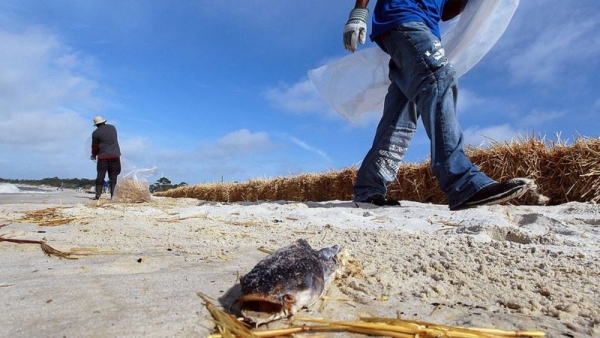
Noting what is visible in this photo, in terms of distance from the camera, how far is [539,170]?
15.3ft

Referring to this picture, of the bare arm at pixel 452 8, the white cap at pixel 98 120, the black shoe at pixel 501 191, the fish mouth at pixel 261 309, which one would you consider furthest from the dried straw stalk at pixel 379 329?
the white cap at pixel 98 120

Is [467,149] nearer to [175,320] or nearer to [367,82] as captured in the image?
[367,82]

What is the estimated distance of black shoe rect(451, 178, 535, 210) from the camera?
2.61m

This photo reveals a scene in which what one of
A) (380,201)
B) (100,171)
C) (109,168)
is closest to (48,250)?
(380,201)

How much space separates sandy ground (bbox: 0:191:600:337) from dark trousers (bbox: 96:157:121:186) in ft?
20.5

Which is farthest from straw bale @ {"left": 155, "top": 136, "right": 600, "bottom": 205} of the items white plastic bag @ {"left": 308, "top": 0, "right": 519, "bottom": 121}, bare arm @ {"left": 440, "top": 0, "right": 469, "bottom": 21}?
bare arm @ {"left": 440, "top": 0, "right": 469, "bottom": 21}

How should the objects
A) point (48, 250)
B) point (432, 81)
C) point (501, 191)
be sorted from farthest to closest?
point (432, 81) → point (501, 191) → point (48, 250)

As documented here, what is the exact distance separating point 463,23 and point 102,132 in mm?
7150

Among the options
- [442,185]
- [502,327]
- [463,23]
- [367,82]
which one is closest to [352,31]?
[367,82]

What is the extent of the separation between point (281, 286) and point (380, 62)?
3.47 meters

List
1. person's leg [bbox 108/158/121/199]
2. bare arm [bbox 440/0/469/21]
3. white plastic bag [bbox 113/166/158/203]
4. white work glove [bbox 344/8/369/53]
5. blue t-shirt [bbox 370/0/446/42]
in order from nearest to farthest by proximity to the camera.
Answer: blue t-shirt [bbox 370/0/446/42], white work glove [bbox 344/8/369/53], bare arm [bbox 440/0/469/21], white plastic bag [bbox 113/166/158/203], person's leg [bbox 108/158/121/199]

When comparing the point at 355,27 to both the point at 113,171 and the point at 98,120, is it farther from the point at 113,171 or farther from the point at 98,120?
the point at 98,120

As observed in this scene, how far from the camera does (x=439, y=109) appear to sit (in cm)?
289

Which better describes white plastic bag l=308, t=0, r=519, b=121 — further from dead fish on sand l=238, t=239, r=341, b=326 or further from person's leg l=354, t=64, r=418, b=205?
dead fish on sand l=238, t=239, r=341, b=326
